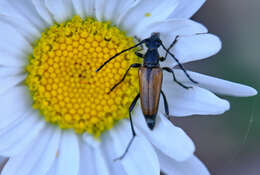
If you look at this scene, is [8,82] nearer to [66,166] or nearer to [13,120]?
[13,120]

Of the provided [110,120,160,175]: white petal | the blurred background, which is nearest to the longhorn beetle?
[110,120,160,175]: white petal

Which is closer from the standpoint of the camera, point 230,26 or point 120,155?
point 120,155

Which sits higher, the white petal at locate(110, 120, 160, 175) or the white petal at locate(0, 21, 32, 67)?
the white petal at locate(0, 21, 32, 67)

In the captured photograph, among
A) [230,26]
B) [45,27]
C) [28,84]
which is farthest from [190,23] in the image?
[230,26]

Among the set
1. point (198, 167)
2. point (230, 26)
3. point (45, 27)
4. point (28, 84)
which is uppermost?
point (45, 27)

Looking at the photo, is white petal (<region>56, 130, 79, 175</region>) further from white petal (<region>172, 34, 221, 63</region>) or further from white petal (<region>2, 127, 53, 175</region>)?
white petal (<region>172, 34, 221, 63</region>)

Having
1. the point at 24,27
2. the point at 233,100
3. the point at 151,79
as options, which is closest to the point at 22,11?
the point at 24,27

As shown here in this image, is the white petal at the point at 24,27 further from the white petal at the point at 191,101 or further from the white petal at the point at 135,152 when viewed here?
the white petal at the point at 191,101

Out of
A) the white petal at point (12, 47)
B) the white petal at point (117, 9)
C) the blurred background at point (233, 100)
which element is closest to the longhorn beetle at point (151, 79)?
the white petal at point (117, 9)
